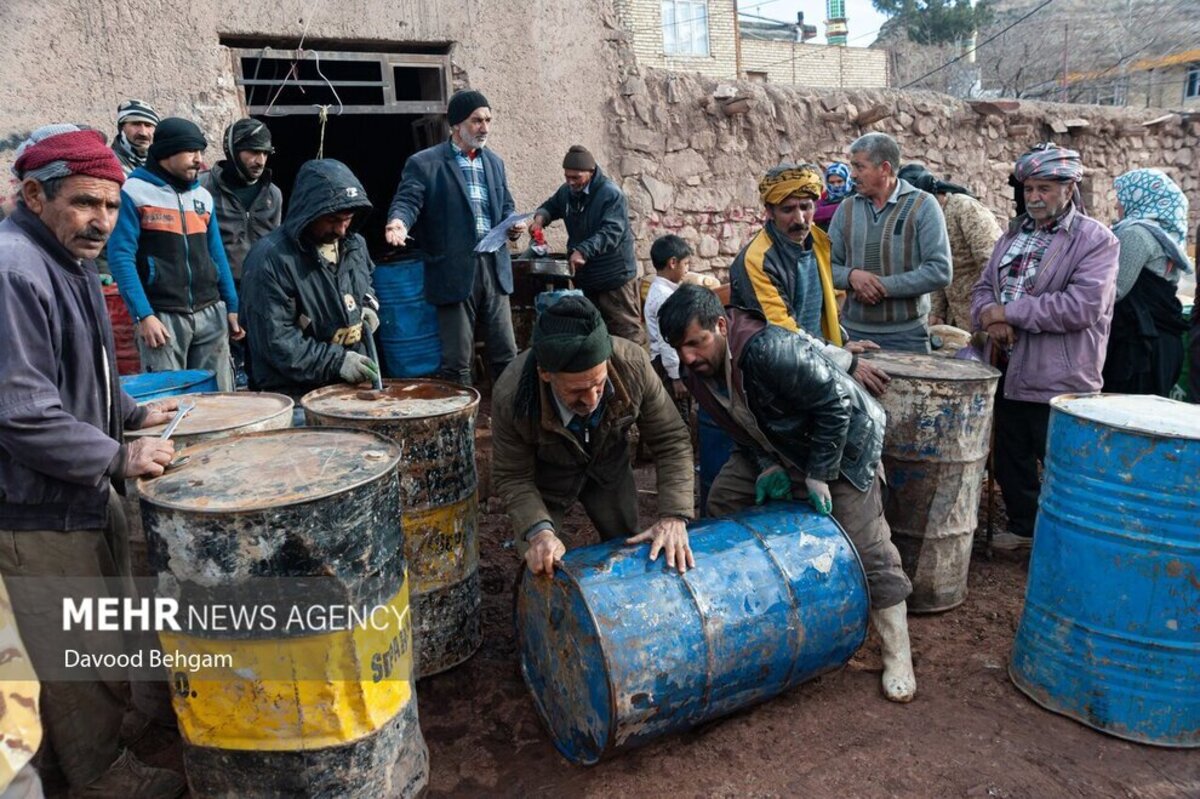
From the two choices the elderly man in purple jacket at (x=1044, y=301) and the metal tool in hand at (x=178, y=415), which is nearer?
the metal tool in hand at (x=178, y=415)

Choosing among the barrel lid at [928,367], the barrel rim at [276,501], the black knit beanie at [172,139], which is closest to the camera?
the barrel rim at [276,501]

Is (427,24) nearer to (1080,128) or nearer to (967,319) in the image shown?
(967,319)

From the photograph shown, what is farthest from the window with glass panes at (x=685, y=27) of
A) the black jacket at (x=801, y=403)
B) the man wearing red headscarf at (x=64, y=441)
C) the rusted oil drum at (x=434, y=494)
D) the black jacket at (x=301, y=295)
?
the man wearing red headscarf at (x=64, y=441)

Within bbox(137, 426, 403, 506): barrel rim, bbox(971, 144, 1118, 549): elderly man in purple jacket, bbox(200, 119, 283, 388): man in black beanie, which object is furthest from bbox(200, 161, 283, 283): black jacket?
bbox(971, 144, 1118, 549): elderly man in purple jacket

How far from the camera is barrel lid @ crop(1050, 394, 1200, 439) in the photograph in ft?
9.00

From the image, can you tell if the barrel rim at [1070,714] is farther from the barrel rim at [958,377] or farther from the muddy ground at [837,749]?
the barrel rim at [958,377]

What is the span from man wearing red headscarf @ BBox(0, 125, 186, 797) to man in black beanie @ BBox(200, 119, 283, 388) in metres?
2.68

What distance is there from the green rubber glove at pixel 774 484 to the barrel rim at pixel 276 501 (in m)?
1.48

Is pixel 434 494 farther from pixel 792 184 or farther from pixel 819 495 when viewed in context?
pixel 792 184

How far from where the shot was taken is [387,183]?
9.68m

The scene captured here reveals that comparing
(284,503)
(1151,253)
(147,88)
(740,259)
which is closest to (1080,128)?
(1151,253)

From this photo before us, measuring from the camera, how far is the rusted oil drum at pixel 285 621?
2.15m

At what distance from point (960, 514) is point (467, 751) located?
233cm

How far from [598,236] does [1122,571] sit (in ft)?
12.1
